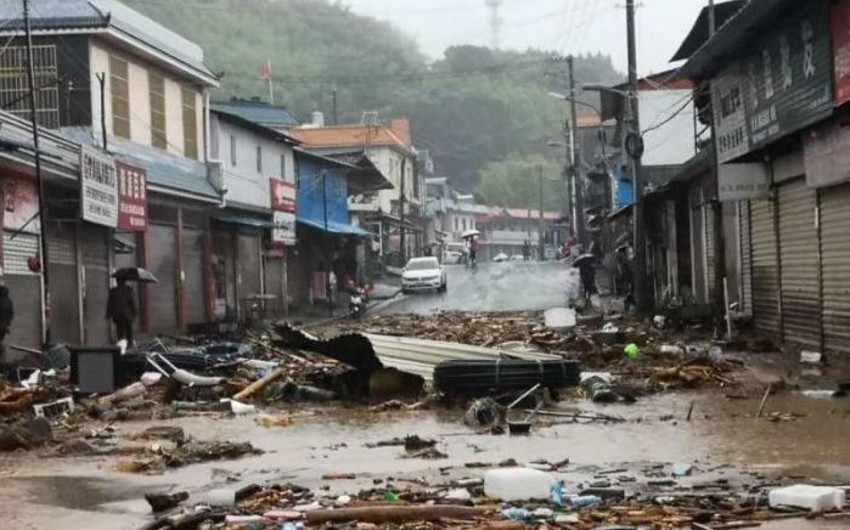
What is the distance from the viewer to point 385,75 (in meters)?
107

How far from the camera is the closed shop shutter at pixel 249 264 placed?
41.9 m

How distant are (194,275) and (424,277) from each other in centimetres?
1852

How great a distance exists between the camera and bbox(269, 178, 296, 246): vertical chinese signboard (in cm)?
4422

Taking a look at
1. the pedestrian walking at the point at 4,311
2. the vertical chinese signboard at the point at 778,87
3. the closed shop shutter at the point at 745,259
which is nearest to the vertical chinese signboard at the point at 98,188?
the pedestrian walking at the point at 4,311

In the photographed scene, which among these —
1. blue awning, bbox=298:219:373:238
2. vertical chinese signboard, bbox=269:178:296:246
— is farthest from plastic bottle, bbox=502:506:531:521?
blue awning, bbox=298:219:373:238

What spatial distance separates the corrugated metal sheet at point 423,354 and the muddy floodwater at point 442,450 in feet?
5.71

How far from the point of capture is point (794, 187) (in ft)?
67.8

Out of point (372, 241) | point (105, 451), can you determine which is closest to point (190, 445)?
point (105, 451)

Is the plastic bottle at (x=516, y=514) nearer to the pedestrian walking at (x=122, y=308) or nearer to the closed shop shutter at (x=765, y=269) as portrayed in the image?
the closed shop shutter at (x=765, y=269)

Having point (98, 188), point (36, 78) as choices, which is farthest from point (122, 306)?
point (36, 78)

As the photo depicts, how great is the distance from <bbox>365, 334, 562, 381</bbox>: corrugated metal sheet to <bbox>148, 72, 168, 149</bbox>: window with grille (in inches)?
719

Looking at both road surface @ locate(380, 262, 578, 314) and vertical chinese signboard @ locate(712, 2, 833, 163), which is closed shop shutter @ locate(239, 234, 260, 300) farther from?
vertical chinese signboard @ locate(712, 2, 833, 163)

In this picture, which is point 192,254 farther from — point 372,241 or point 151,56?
point 372,241

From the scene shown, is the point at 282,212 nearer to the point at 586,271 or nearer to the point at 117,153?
the point at 586,271
